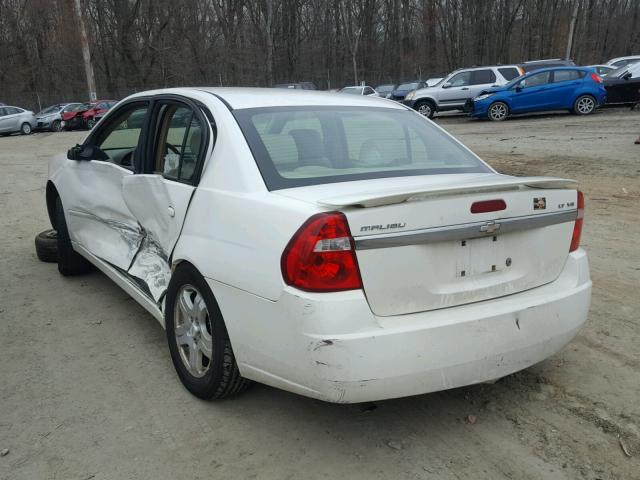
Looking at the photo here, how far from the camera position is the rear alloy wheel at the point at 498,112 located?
19.6m

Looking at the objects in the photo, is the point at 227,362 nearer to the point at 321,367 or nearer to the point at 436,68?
the point at 321,367

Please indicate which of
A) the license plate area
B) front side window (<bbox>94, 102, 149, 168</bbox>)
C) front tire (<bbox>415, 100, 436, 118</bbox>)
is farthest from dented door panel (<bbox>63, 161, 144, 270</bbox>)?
front tire (<bbox>415, 100, 436, 118</bbox>)

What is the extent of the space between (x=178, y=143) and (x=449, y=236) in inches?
72.9

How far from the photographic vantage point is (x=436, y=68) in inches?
2015

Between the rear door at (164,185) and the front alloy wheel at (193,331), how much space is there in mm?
272

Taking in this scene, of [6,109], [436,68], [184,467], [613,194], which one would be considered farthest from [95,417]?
[436,68]

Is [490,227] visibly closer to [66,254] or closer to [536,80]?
[66,254]

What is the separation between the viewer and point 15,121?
29.3m

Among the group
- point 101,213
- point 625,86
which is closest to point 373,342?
point 101,213

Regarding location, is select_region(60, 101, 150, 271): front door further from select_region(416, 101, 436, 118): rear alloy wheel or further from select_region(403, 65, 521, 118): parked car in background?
select_region(416, 101, 436, 118): rear alloy wheel

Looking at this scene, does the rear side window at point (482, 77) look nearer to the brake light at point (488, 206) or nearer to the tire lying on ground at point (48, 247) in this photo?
the tire lying on ground at point (48, 247)

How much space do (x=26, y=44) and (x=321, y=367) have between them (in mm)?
48089

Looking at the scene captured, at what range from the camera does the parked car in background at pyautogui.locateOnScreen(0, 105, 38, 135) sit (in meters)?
29.0

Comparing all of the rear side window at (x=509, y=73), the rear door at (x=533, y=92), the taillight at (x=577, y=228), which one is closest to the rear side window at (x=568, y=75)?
the rear door at (x=533, y=92)
